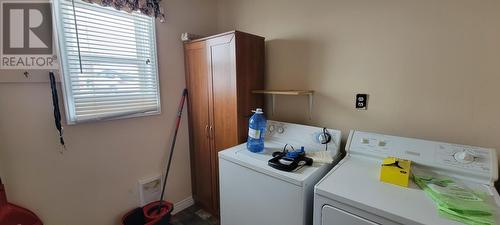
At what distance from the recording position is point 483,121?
4.04ft

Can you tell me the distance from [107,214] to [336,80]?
2.22 metres

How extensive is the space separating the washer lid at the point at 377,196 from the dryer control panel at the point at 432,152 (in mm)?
171

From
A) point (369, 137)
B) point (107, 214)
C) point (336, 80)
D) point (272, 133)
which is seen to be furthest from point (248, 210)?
point (107, 214)

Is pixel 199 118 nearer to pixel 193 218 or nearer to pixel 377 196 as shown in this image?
pixel 193 218

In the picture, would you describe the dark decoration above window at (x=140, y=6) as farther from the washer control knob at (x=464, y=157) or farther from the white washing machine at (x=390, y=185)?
the washer control knob at (x=464, y=157)

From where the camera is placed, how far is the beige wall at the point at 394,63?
122 cm

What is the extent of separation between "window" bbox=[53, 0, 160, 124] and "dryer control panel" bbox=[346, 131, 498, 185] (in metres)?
1.78

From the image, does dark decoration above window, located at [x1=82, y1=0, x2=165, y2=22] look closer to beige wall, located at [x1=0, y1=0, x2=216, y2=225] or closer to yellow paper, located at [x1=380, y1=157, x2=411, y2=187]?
beige wall, located at [x1=0, y1=0, x2=216, y2=225]

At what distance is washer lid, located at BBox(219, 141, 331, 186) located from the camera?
3.97 ft

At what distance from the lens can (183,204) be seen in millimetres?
2367

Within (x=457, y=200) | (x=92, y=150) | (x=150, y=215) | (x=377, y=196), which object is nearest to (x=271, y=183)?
(x=377, y=196)

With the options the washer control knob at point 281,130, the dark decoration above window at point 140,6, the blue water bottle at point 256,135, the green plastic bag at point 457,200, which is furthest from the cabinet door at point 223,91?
the green plastic bag at point 457,200

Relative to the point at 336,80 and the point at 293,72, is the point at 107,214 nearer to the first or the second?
the point at 293,72

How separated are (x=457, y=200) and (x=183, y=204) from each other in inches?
88.7
